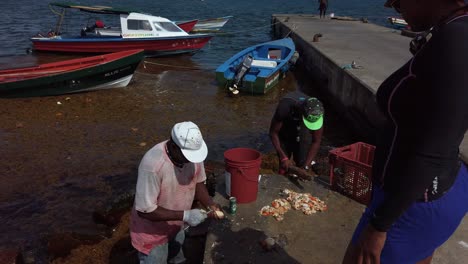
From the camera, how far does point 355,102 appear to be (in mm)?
9461

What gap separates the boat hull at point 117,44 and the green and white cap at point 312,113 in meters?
13.8

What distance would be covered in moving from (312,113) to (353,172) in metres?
0.88

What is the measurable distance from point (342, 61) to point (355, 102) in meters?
2.63

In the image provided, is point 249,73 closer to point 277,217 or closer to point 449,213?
point 277,217

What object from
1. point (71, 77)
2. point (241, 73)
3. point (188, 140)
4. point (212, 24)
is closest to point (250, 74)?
point (241, 73)

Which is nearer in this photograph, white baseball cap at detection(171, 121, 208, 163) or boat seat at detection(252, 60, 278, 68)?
white baseball cap at detection(171, 121, 208, 163)

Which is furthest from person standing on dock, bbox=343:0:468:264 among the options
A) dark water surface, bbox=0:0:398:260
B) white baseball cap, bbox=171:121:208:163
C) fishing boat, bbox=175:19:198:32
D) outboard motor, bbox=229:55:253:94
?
fishing boat, bbox=175:19:198:32

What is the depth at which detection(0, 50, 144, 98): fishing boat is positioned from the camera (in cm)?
1124

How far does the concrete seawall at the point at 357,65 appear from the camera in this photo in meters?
8.80

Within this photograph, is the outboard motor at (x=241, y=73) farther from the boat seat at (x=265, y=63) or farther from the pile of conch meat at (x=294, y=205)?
the pile of conch meat at (x=294, y=205)

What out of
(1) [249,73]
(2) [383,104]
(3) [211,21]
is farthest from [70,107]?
(3) [211,21]

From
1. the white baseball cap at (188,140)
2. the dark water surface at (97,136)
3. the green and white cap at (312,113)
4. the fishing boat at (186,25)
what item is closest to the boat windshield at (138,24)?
the dark water surface at (97,136)

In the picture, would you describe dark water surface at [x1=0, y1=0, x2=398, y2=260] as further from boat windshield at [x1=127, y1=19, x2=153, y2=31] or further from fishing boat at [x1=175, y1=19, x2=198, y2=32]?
fishing boat at [x1=175, y1=19, x2=198, y2=32]

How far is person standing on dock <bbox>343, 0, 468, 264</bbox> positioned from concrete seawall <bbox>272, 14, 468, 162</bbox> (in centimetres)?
420
